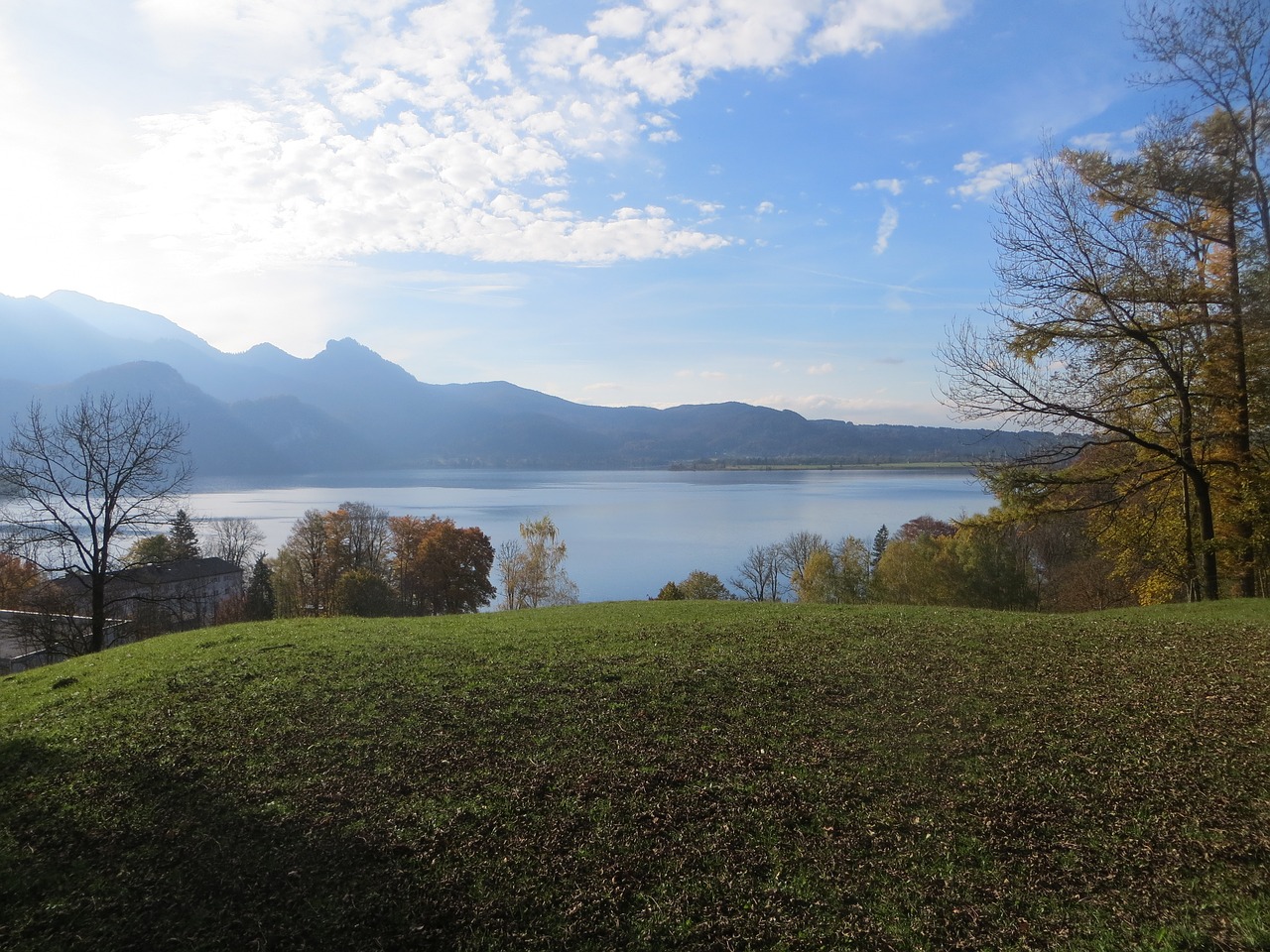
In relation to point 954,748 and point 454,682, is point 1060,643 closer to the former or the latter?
point 954,748

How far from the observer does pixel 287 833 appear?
466 centimetres

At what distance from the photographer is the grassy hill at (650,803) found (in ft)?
12.6

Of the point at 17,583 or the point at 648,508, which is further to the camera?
the point at 648,508

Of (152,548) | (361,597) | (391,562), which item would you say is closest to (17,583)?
(152,548)

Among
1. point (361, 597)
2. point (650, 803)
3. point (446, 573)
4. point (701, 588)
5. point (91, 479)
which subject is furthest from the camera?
point (446, 573)

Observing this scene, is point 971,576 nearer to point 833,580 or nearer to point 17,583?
point 833,580

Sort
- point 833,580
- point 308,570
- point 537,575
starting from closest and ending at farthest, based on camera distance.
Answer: point 833,580
point 537,575
point 308,570

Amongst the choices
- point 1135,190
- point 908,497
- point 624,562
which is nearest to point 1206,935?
point 1135,190

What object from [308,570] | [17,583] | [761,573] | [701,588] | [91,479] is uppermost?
[91,479]

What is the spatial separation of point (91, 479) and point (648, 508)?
78860mm

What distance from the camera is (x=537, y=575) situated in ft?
134

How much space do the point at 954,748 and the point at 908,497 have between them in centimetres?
10150

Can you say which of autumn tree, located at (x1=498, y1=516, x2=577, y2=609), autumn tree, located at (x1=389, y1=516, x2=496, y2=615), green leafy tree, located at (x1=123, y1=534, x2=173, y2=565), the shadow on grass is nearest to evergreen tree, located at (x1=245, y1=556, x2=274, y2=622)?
green leafy tree, located at (x1=123, y1=534, x2=173, y2=565)

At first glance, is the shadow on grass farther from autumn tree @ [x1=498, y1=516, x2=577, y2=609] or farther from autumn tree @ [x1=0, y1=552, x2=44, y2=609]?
autumn tree @ [x1=498, y1=516, x2=577, y2=609]
